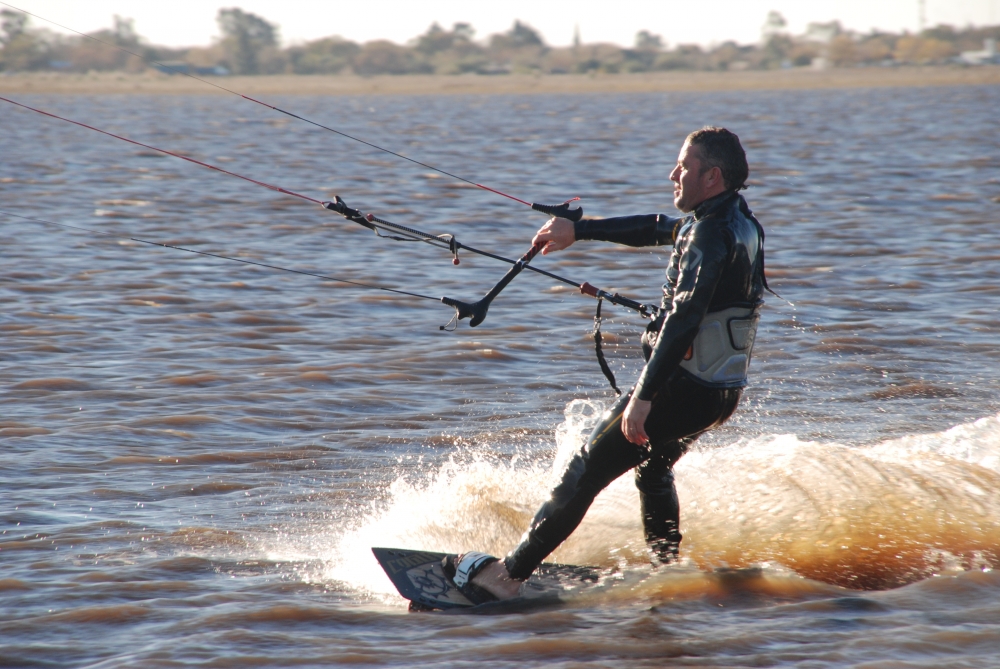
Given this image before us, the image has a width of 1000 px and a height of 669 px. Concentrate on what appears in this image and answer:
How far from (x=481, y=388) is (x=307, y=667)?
14.6 feet

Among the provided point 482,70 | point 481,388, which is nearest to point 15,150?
point 481,388

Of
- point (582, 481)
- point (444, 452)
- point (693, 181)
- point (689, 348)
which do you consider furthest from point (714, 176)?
point (444, 452)

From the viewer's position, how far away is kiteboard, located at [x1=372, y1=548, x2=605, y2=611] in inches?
198

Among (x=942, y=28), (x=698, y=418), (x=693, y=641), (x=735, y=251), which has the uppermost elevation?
(x=942, y=28)

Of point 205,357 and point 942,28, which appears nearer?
point 205,357

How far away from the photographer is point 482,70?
126812 millimetres

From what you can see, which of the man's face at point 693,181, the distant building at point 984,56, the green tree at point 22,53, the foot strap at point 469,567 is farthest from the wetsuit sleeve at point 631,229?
the distant building at point 984,56

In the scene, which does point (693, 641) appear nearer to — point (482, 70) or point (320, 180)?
point (320, 180)

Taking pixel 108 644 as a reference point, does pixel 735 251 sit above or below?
above

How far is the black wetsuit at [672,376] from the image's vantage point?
4.48 m

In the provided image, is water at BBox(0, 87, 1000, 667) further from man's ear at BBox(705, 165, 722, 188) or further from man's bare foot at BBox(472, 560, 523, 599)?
man's ear at BBox(705, 165, 722, 188)

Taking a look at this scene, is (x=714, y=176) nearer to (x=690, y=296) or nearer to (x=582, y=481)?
(x=690, y=296)

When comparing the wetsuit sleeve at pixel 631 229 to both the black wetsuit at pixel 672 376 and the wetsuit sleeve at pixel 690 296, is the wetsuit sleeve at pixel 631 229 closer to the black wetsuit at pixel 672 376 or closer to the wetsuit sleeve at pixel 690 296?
the black wetsuit at pixel 672 376

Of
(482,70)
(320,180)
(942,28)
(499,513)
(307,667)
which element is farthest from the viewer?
(942,28)
